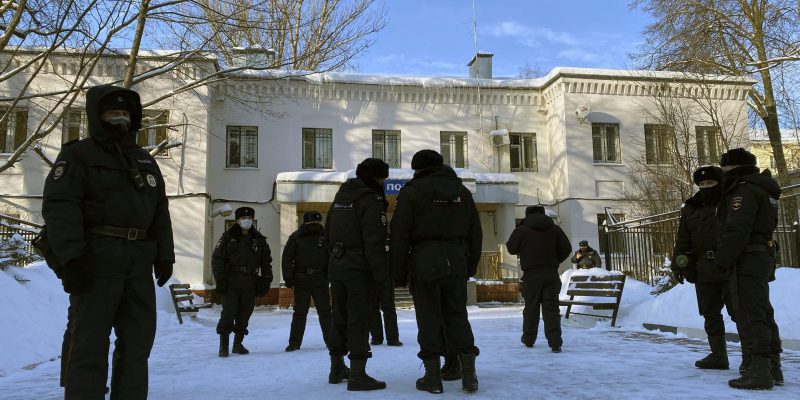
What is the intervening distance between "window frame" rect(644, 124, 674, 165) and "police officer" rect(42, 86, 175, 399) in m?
17.1

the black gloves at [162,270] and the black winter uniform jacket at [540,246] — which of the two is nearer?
the black gloves at [162,270]

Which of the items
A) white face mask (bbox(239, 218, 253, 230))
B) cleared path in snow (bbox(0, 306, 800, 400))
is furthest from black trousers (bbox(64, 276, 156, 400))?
white face mask (bbox(239, 218, 253, 230))

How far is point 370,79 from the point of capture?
66.5ft

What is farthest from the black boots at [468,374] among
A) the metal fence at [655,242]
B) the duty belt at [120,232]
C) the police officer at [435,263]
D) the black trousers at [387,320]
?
the metal fence at [655,242]

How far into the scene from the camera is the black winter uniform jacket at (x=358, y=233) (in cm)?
505

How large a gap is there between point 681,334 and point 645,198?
448 inches

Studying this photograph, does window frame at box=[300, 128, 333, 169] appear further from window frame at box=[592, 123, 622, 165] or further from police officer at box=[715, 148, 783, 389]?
police officer at box=[715, 148, 783, 389]

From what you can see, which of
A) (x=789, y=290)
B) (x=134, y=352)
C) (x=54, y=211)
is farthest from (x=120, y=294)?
(x=789, y=290)

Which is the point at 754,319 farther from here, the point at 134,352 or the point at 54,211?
the point at 54,211

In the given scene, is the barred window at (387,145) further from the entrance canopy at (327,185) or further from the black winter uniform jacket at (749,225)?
the black winter uniform jacket at (749,225)

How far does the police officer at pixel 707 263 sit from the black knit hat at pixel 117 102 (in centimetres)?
500

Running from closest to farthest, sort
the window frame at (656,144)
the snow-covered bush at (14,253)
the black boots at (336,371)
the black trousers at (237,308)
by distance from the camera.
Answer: the black boots at (336,371) < the black trousers at (237,308) < the snow-covered bush at (14,253) < the window frame at (656,144)

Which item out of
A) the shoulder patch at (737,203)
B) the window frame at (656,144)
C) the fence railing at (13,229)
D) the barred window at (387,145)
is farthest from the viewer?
the barred window at (387,145)

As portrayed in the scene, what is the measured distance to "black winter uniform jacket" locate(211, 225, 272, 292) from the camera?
7.54m
